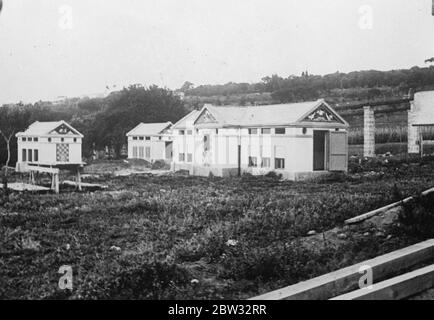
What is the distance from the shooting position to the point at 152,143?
27.5m

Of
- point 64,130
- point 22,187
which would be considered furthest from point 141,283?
point 22,187

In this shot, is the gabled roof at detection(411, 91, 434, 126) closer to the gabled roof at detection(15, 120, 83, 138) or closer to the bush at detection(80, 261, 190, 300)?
the bush at detection(80, 261, 190, 300)

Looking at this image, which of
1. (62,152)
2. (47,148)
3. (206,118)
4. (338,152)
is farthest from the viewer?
(206,118)

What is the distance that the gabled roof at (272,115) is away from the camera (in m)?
16.6

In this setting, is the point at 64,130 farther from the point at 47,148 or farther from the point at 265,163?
the point at 265,163

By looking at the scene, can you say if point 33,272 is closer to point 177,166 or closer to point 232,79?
point 232,79

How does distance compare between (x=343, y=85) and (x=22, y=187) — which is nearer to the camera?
(x=22, y=187)

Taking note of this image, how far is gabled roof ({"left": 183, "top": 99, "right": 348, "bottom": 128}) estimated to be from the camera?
1659 cm

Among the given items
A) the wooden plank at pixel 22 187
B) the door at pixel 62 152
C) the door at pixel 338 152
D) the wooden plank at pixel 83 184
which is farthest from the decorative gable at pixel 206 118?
the wooden plank at pixel 22 187

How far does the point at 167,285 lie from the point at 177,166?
17311 mm

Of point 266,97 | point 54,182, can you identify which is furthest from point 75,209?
point 266,97

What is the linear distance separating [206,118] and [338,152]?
697cm

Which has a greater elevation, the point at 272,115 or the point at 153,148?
the point at 272,115

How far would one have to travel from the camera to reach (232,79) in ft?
39.1
